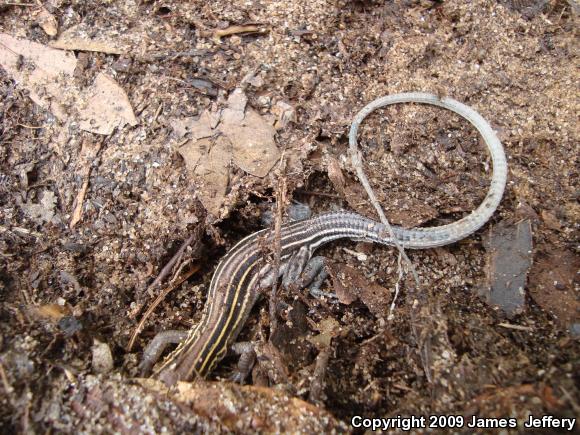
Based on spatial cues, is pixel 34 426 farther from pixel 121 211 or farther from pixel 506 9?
pixel 506 9

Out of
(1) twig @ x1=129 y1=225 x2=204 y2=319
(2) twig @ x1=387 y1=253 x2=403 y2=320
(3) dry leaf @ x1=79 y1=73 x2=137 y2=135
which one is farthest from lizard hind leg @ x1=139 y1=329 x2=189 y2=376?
(3) dry leaf @ x1=79 y1=73 x2=137 y2=135

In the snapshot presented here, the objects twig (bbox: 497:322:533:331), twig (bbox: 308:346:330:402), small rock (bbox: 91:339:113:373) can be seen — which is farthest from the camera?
twig (bbox: 497:322:533:331)

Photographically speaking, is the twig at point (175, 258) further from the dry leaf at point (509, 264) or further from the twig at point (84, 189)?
the dry leaf at point (509, 264)

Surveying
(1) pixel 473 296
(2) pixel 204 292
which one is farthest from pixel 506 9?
(2) pixel 204 292

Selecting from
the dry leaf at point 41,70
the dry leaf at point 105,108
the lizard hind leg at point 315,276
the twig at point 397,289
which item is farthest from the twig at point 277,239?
the dry leaf at point 41,70

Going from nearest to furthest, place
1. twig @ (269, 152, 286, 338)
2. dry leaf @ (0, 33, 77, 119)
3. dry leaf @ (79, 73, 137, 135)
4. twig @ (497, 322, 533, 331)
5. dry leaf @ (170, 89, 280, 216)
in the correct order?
1. twig @ (497, 322, 533, 331)
2. twig @ (269, 152, 286, 338)
3. dry leaf @ (170, 89, 280, 216)
4. dry leaf @ (79, 73, 137, 135)
5. dry leaf @ (0, 33, 77, 119)

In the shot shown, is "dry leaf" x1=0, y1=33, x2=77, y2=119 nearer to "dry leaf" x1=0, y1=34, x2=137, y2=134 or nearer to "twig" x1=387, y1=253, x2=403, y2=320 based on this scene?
"dry leaf" x1=0, y1=34, x2=137, y2=134

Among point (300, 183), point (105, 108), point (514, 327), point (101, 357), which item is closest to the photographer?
point (101, 357)

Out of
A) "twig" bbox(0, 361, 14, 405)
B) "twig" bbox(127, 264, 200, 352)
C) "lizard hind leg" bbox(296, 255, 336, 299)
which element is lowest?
"twig" bbox(0, 361, 14, 405)

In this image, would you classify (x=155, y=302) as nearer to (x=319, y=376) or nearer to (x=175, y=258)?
(x=175, y=258)

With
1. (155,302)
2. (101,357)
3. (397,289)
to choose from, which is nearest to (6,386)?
(101,357)
